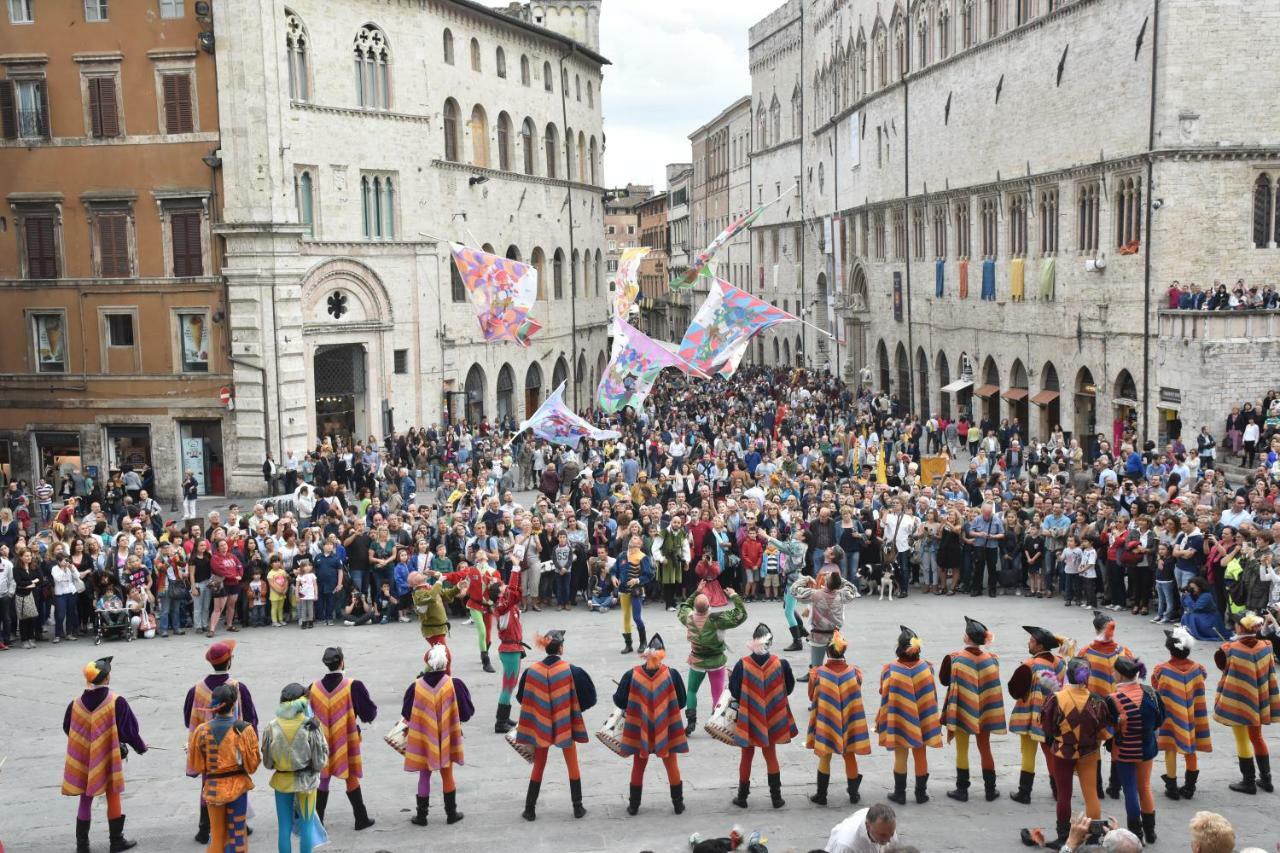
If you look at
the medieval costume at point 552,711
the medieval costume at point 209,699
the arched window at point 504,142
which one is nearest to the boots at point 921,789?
the medieval costume at point 552,711

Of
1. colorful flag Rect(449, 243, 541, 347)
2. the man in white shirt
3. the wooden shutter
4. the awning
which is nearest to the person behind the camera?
the man in white shirt

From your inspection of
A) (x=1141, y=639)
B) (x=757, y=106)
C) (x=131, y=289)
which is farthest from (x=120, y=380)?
(x=757, y=106)

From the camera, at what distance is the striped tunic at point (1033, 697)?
38.7 ft

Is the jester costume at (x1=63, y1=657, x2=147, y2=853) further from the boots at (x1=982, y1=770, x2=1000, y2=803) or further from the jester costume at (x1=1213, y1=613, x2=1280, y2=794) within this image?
the jester costume at (x1=1213, y1=613, x2=1280, y2=794)

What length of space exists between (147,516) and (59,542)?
16.2ft

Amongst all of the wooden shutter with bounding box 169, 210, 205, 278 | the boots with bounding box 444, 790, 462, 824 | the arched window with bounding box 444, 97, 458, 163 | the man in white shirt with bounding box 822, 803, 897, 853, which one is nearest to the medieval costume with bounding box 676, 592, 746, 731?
the boots with bounding box 444, 790, 462, 824

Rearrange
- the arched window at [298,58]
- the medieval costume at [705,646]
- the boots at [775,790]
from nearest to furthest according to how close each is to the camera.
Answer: the boots at [775,790], the medieval costume at [705,646], the arched window at [298,58]

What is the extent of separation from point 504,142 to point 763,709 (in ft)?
137

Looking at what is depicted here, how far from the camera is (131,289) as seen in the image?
35688mm

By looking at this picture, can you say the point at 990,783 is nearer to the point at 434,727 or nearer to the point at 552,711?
the point at 552,711

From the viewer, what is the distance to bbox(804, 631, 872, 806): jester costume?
476 inches

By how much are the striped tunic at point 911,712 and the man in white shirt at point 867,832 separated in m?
3.48

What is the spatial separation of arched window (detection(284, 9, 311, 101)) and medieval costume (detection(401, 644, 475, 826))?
31220 millimetres

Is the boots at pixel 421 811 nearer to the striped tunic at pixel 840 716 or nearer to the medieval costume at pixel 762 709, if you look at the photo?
the medieval costume at pixel 762 709
